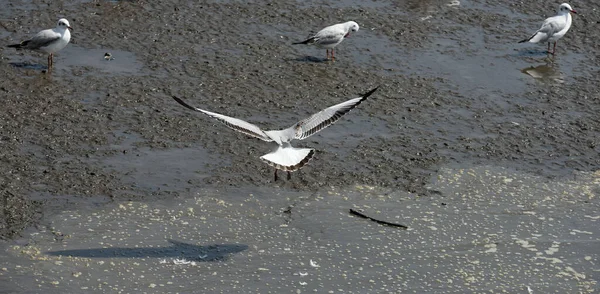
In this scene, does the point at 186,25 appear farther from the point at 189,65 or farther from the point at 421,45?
the point at 421,45

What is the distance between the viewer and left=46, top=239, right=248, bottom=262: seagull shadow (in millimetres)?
8883

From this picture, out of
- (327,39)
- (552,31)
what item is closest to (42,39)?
(327,39)

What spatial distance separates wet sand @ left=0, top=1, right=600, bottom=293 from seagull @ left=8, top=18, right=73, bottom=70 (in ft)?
0.81

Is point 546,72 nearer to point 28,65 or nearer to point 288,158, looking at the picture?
point 288,158

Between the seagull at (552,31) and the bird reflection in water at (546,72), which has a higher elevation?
the seagull at (552,31)

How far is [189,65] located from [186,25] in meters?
1.71

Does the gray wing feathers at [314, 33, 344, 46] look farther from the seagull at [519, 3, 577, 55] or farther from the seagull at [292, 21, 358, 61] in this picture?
the seagull at [519, 3, 577, 55]

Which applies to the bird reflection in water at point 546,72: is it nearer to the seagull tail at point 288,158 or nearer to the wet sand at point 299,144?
the wet sand at point 299,144

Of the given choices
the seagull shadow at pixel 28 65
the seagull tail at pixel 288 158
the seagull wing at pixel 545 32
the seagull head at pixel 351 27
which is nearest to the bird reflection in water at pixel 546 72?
the seagull wing at pixel 545 32

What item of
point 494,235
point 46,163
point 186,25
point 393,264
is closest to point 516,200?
point 494,235

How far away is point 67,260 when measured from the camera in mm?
8711

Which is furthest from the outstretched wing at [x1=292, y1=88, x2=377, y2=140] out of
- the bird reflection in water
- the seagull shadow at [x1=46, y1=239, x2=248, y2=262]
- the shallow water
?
the bird reflection in water

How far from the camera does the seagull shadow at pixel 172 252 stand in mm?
8883

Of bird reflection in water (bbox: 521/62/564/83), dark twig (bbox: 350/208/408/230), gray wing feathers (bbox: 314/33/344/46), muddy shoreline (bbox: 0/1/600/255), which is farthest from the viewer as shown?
bird reflection in water (bbox: 521/62/564/83)
